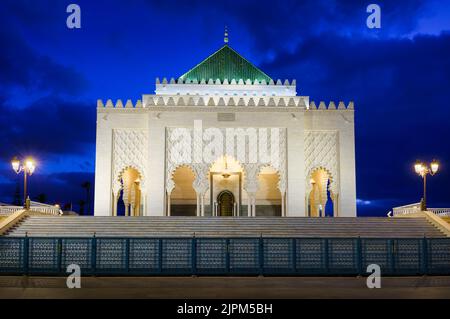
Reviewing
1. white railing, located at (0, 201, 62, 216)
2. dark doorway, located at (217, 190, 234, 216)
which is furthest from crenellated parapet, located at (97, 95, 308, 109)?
white railing, located at (0, 201, 62, 216)

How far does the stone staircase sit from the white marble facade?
5585 millimetres

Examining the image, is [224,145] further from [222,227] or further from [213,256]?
[213,256]

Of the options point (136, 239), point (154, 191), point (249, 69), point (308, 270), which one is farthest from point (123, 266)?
point (249, 69)

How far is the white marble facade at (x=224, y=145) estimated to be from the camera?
2227 centimetres

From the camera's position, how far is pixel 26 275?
35.7 feet

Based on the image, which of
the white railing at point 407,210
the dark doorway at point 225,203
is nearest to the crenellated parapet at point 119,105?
the dark doorway at point 225,203

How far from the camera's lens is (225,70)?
25.4 m

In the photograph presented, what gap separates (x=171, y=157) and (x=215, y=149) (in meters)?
1.76

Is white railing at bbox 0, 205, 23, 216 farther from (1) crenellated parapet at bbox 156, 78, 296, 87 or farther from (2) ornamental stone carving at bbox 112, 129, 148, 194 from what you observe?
(1) crenellated parapet at bbox 156, 78, 296, 87

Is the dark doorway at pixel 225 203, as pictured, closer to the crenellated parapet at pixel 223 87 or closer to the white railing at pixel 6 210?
the crenellated parapet at pixel 223 87

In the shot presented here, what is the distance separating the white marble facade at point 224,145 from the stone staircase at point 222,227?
5.59 metres

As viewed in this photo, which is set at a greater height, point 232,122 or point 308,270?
point 232,122
